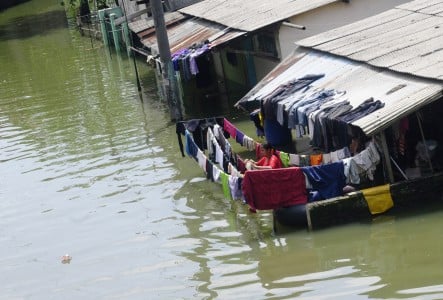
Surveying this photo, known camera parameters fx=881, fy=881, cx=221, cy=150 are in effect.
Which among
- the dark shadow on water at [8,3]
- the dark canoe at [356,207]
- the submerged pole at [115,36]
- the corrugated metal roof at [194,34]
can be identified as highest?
the dark shadow on water at [8,3]

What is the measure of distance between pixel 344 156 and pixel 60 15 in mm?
47731

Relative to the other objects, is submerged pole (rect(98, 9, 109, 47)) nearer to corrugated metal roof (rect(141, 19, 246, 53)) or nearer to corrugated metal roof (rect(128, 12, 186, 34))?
corrugated metal roof (rect(128, 12, 186, 34))

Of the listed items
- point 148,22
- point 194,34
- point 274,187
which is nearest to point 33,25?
point 148,22

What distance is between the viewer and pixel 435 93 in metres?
12.6

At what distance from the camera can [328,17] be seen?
20.7 m

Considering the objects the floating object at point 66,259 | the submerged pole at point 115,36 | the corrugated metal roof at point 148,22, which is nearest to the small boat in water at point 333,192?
the floating object at point 66,259

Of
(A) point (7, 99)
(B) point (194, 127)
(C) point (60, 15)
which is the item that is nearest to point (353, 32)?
(B) point (194, 127)

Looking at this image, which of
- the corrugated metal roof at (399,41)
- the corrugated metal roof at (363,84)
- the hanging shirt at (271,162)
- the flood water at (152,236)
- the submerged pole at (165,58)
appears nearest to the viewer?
the flood water at (152,236)

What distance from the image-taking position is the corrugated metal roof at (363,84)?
12.7m

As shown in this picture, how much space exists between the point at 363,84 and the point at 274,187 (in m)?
2.75

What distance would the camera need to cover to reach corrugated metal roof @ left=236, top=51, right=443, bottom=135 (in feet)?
41.6

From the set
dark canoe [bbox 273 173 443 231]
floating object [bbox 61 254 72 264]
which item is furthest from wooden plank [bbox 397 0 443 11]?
floating object [bbox 61 254 72 264]

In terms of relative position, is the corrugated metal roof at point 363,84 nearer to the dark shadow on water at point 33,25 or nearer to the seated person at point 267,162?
the seated person at point 267,162

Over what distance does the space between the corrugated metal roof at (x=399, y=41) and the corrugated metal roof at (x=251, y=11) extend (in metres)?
2.47
